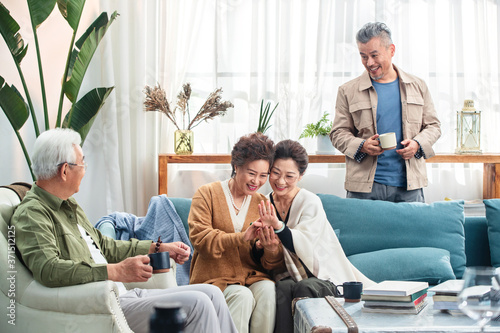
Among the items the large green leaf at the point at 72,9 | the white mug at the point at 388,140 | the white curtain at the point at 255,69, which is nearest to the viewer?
the white mug at the point at 388,140

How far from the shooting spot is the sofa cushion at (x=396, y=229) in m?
3.28

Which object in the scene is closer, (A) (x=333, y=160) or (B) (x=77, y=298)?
(B) (x=77, y=298)

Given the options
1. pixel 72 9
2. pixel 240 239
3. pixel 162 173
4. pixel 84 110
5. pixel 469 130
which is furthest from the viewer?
pixel 469 130

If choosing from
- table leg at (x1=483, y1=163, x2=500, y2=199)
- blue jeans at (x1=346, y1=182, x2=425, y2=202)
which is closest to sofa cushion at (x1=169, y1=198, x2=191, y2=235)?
blue jeans at (x1=346, y1=182, x2=425, y2=202)

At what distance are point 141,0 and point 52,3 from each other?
0.84 m

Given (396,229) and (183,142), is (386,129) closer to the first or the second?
(396,229)

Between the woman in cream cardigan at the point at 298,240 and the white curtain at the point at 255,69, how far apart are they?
4.52 ft

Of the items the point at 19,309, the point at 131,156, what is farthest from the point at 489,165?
the point at 19,309

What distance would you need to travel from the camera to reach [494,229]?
3305 millimetres

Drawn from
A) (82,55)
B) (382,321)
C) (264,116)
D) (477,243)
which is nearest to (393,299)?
(382,321)

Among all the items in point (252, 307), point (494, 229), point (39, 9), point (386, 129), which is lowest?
point (252, 307)

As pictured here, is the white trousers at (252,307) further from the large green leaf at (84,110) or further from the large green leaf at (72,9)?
the large green leaf at (72,9)

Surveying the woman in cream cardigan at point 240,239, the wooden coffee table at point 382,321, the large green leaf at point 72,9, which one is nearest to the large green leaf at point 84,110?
the large green leaf at point 72,9

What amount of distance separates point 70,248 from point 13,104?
153cm
